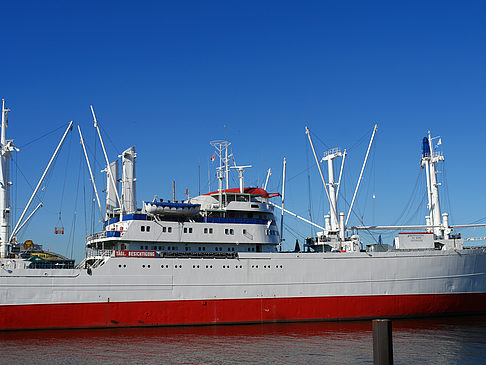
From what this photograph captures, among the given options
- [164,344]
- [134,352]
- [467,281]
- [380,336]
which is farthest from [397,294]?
Result: [380,336]

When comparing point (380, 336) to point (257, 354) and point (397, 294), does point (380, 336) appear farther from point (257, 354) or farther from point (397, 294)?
point (397, 294)

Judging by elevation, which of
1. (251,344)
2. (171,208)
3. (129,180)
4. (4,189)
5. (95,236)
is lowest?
(251,344)

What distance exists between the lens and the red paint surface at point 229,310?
27.9 meters

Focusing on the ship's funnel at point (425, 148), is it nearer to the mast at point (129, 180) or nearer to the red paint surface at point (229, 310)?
the red paint surface at point (229, 310)

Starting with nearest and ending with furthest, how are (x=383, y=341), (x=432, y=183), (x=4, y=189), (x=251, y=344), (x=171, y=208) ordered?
(x=383, y=341) → (x=251, y=344) → (x=4, y=189) → (x=171, y=208) → (x=432, y=183)

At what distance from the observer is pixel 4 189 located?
30.2m

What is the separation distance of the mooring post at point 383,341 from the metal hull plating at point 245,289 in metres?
20.1

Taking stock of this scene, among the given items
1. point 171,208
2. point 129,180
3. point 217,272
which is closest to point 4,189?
point 129,180

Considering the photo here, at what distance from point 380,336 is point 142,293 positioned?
68.6 feet

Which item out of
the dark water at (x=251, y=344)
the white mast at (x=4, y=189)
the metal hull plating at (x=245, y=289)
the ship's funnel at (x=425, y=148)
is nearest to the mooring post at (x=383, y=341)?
the dark water at (x=251, y=344)

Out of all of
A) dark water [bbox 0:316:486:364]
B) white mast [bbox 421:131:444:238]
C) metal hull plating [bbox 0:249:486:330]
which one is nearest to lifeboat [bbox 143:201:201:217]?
metal hull plating [bbox 0:249:486:330]

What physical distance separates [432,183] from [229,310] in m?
19.5

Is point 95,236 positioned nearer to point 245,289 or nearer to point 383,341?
point 245,289

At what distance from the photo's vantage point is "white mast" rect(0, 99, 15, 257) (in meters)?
29.7
